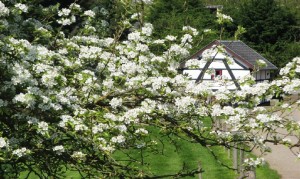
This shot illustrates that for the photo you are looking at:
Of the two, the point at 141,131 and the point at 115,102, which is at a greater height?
the point at 115,102

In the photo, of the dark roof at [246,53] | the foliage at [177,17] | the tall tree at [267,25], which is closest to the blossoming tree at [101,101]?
the dark roof at [246,53]

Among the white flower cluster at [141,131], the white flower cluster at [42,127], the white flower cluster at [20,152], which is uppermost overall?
the white flower cluster at [42,127]

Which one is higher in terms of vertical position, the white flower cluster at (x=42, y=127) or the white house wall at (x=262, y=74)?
the white house wall at (x=262, y=74)

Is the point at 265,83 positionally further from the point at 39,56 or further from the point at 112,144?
the point at 39,56

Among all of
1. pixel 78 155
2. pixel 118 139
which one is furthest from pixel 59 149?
pixel 118 139

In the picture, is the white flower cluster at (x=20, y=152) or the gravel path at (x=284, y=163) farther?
the gravel path at (x=284, y=163)

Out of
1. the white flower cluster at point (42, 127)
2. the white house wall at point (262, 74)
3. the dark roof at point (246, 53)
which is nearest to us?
the white flower cluster at point (42, 127)

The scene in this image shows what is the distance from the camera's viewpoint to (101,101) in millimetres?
7875

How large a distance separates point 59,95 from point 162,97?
4.91 ft

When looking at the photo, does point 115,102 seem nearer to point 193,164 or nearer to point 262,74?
point 193,164

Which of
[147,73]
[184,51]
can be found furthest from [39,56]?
[184,51]

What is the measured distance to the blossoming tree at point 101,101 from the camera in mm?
6492

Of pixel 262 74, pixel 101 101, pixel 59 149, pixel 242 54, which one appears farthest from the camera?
pixel 262 74

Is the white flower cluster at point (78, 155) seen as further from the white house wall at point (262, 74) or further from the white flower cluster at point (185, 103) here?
the white house wall at point (262, 74)
